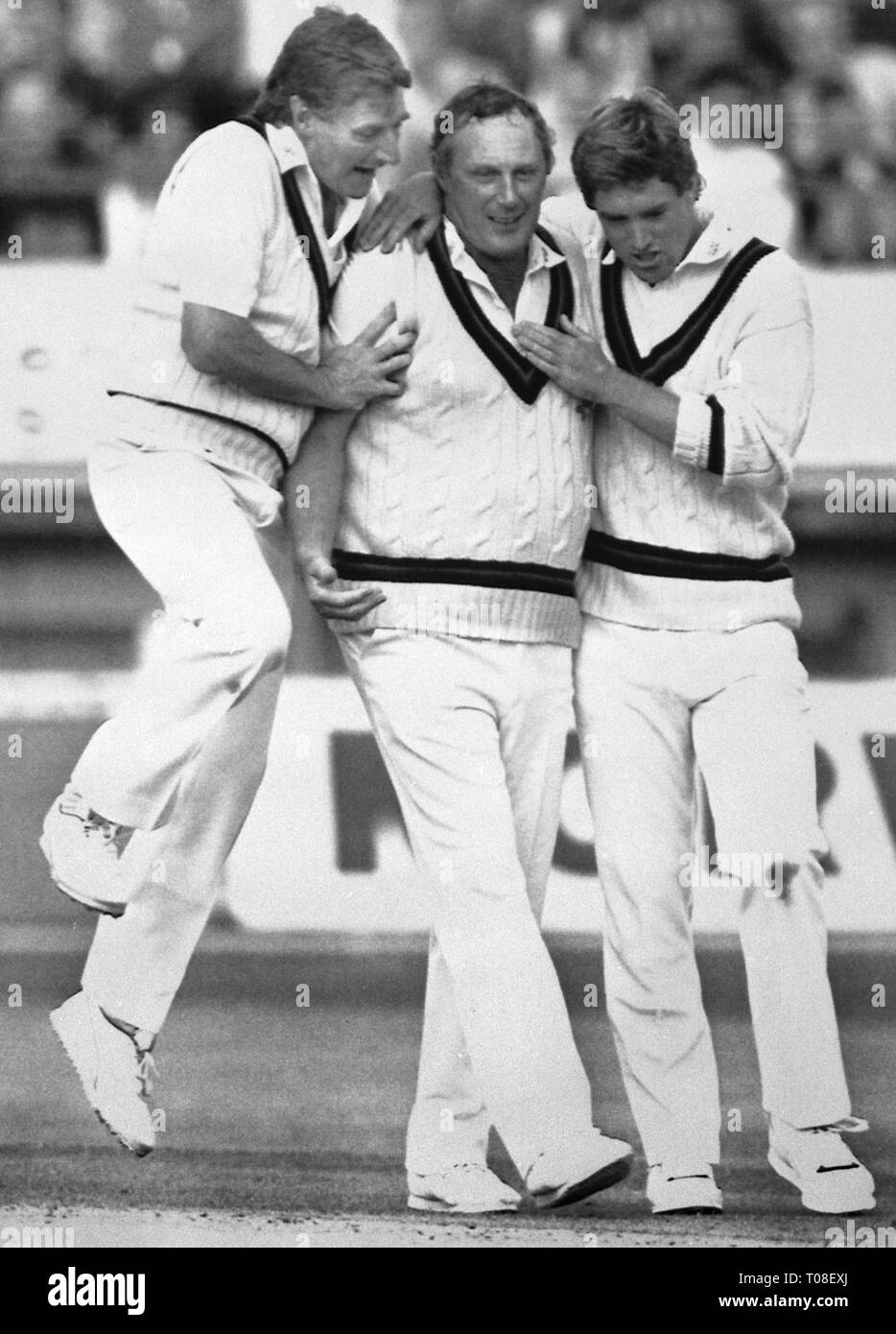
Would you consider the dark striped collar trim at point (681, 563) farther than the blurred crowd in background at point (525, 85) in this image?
No

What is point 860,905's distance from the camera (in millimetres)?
3725

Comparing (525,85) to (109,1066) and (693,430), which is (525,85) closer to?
(693,430)

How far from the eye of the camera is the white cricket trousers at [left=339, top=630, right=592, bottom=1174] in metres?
3.26

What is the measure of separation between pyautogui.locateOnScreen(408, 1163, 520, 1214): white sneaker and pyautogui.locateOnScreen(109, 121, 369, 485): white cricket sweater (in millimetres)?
1088

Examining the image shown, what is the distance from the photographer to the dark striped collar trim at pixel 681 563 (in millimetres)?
3436

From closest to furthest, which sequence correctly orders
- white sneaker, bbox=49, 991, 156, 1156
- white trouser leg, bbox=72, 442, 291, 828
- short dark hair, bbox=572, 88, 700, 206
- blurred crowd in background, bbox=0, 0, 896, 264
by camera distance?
white trouser leg, bbox=72, 442, 291, 828
short dark hair, bbox=572, 88, 700, 206
white sneaker, bbox=49, 991, 156, 1156
blurred crowd in background, bbox=0, 0, 896, 264

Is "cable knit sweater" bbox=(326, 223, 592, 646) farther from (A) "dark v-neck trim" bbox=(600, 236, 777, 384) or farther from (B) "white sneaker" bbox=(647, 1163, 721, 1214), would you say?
(B) "white sneaker" bbox=(647, 1163, 721, 1214)

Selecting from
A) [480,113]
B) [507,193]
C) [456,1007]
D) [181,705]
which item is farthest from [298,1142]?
[480,113]

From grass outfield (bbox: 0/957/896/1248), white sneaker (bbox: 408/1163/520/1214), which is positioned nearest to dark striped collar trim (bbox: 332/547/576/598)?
grass outfield (bbox: 0/957/896/1248)

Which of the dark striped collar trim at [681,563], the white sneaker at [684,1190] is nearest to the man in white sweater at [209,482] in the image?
the dark striped collar trim at [681,563]

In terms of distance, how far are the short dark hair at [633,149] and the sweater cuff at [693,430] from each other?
0.32 metres

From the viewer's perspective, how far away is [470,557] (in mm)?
3387

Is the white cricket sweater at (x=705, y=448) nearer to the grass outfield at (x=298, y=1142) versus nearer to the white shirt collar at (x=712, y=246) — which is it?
the white shirt collar at (x=712, y=246)

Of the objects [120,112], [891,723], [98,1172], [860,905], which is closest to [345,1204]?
[98,1172]
